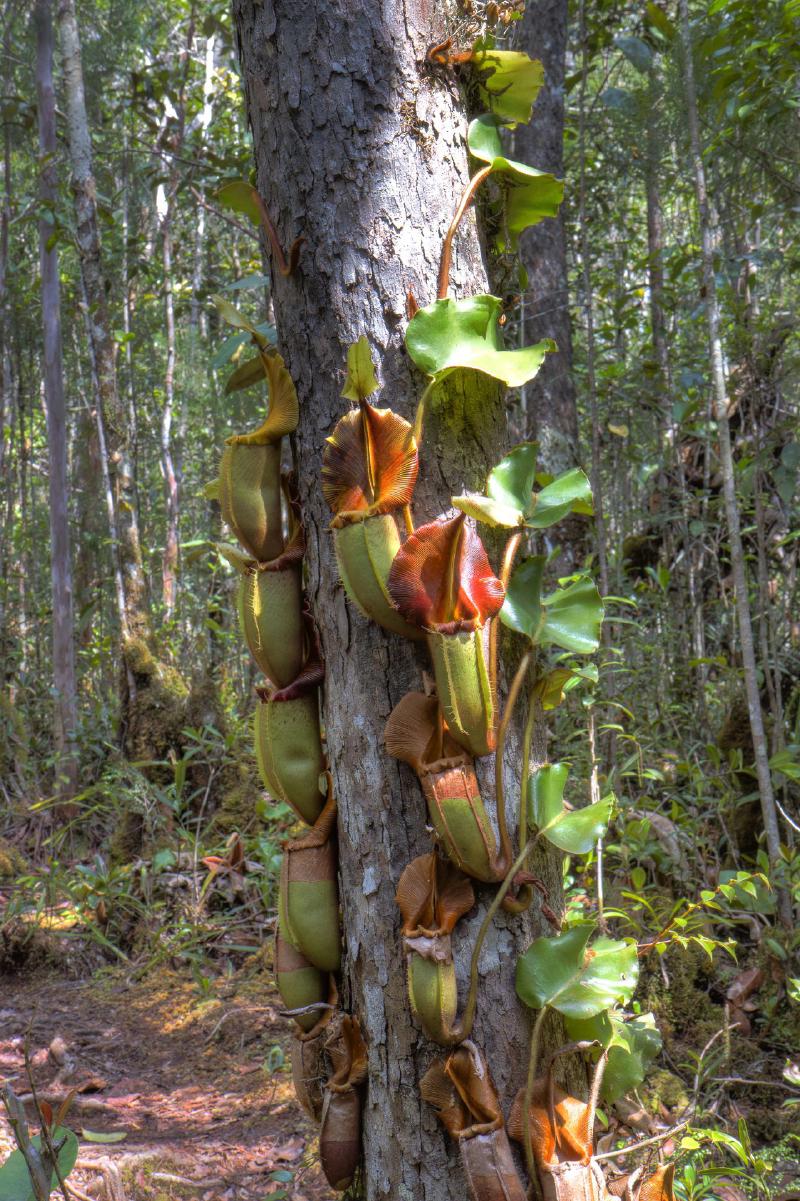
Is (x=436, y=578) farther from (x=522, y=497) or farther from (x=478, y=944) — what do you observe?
(x=478, y=944)

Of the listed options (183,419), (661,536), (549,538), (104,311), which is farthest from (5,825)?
(183,419)

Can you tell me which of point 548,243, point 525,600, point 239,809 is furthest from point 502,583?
point 548,243

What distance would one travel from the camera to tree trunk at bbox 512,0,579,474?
3777 millimetres

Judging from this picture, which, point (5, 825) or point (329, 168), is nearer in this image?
point (329, 168)

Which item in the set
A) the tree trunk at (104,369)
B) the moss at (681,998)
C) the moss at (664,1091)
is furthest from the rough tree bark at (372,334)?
the tree trunk at (104,369)

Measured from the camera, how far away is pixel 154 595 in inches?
351

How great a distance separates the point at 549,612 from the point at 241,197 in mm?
636

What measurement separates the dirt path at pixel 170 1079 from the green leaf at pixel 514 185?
4.68ft

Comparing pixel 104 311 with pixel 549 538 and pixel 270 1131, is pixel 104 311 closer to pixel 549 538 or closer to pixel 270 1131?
pixel 549 538

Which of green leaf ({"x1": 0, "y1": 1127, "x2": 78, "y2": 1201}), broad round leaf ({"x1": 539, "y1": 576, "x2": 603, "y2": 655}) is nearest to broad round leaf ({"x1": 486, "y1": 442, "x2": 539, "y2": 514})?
broad round leaf ({"x1": 539, "y1": 576, "x2": 603, "y2": 655})

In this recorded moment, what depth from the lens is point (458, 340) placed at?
97 centimetres

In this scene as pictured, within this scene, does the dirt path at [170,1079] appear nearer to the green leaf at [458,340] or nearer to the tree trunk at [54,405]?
the green leaf at [458,340]

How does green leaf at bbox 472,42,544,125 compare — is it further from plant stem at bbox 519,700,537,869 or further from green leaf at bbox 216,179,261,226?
plant stem at bbox 519,700,537,869

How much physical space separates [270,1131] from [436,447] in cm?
167
